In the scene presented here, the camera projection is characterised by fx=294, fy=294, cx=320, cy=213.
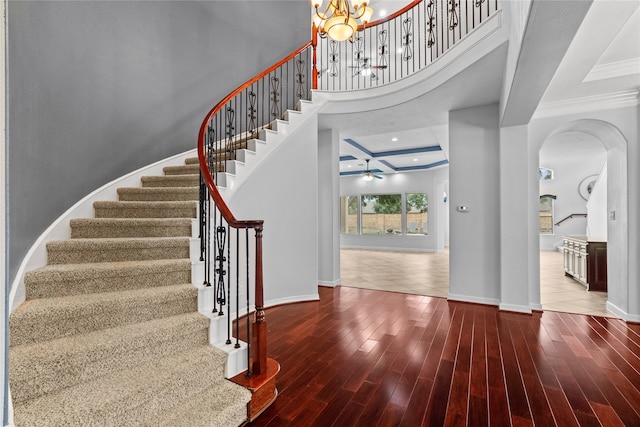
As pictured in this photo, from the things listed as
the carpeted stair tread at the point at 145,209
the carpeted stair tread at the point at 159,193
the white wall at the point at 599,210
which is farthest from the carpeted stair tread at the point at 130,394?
the white wall at the point at 599,210

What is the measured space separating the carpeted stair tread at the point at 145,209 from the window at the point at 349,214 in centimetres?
940

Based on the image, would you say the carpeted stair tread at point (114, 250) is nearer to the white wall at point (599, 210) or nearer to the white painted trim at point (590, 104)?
the white painted trim at point (590, 104)

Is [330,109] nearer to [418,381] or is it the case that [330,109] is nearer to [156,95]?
[156,95]

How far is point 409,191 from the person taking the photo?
36.7 ft

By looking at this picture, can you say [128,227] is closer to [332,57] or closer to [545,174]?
[332,57]

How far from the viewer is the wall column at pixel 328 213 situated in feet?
17.5

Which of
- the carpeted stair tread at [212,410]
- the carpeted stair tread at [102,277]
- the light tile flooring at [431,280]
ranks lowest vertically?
the light tile flooring at [431,280]

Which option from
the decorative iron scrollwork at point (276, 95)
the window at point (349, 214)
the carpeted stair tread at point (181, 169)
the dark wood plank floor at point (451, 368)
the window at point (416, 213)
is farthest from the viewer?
the window at point (349, 214)

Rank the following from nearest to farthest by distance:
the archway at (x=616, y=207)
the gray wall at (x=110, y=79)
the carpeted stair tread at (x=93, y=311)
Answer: the carpeted stair tread at (x=93, y=311) → the gray wall at (x=110, y=79) → the archway at (x=616, y=207)

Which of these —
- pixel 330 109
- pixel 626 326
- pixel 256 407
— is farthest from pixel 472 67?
pixel 256 407

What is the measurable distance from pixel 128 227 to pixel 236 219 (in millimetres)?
1182

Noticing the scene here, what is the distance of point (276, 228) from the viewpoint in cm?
409

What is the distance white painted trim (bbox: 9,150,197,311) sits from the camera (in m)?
2.05

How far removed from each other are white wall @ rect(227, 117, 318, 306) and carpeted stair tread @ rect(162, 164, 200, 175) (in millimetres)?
719
